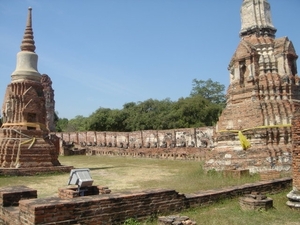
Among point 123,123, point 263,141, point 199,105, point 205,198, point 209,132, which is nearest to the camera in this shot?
point 205,198

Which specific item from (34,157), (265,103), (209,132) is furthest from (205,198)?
(209,132)

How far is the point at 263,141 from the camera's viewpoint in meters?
11.4

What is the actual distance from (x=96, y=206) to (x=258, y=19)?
11.9 m

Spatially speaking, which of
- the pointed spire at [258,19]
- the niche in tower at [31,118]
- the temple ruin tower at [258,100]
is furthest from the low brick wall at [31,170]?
the pointed spire at [258,19]

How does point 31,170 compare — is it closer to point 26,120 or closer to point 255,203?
point 26,120

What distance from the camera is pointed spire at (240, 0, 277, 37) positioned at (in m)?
13.7

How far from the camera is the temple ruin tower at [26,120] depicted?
46.0 ft

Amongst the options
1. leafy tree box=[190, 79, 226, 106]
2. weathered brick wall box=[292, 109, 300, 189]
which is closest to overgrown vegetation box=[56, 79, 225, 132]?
leafy tree box=[190, 79, 226, 106]

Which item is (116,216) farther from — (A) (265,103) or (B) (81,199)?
(A) (265,103)

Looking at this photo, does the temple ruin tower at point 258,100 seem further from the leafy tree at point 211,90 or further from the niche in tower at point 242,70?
the leafy tree at point 211,90

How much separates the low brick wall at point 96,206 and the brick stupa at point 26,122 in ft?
28.7

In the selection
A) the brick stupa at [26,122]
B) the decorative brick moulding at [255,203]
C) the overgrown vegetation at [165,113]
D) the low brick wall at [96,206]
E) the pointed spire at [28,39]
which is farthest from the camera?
the overgrown vegetation at [165,113]

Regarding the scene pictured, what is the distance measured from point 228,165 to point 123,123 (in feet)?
109

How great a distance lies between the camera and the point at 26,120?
1499 centimetres
